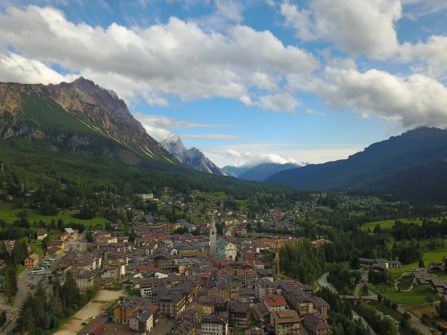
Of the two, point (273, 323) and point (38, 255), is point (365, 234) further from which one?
point (38, 255)

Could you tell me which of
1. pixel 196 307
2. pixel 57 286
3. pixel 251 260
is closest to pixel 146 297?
pixel 196 307

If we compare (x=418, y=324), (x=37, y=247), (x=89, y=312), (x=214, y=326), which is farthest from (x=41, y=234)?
(x=418, y=324)

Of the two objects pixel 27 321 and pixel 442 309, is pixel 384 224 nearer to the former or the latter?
pixel 442 309

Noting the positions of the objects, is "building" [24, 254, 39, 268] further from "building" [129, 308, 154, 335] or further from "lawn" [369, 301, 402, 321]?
"lawn" [369, 301, 402, 321]

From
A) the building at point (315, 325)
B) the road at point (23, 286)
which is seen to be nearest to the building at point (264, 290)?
the building at point (315, 325)

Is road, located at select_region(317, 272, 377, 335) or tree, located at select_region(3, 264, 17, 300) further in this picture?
tree, located at select_region(3, 264, 17, 300)

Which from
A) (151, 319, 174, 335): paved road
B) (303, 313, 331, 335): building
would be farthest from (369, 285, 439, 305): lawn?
(151, 319, 174, 335): paved road
